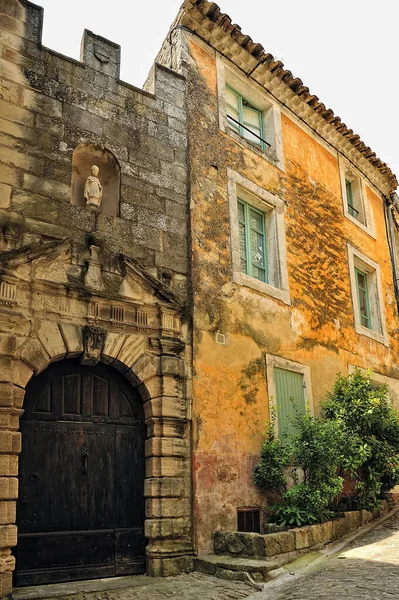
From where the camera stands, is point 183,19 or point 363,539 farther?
point 183,19

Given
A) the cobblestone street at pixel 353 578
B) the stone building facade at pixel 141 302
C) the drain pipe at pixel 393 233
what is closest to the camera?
the cobblestone street at pixel 353 578

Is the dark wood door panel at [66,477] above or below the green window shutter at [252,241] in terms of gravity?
below

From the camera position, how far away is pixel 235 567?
236 inches

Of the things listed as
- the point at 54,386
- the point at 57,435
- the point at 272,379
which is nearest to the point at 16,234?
the point at 54,386

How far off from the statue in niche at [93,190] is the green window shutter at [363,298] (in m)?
6.14

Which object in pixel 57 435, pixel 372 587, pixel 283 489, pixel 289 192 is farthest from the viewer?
pixel 289 192

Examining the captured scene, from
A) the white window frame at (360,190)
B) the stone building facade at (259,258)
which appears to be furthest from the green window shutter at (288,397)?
the white window frame at (360,190)

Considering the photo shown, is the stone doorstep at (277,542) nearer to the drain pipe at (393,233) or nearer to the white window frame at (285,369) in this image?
the white window frame at (285,369)

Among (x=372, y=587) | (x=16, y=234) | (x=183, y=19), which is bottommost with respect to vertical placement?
(x=372, y=587)

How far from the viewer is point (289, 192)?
991 cm

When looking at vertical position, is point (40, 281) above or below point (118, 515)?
above

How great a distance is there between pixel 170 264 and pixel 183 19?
3.85 metres

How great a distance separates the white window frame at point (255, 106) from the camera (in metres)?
9.08

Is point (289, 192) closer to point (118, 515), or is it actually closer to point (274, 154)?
point (274, 154)
